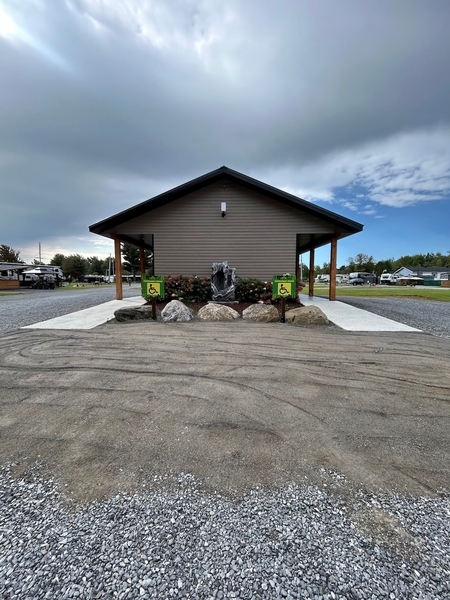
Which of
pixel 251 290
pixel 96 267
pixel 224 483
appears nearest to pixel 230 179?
pixel 251 290

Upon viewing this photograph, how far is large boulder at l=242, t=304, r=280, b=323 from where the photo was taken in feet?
24.7

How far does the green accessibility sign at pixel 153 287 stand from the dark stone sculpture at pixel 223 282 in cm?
254

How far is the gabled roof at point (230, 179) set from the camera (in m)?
9.66

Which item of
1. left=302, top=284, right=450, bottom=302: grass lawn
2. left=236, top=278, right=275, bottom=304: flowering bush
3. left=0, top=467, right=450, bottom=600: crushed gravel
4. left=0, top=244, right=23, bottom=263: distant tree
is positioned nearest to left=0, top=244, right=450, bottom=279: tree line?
left=0, top=244, right=23, bottom=263: distant tree

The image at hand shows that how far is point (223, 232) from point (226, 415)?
8.53 m

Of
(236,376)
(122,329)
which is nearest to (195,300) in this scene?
(122,329)

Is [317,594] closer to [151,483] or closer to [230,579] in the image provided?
[230,579]

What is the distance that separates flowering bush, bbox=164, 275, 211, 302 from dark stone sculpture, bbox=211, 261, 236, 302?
0.32m

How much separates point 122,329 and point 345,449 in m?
5.34

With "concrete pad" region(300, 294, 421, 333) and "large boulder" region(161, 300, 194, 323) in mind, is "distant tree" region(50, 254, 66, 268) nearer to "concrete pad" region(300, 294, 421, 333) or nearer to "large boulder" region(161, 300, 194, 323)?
"large boulder" region(161, 300, 194, 323)

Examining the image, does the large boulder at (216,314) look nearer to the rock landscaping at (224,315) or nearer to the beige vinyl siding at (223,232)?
the rock landscaping at (224,315)

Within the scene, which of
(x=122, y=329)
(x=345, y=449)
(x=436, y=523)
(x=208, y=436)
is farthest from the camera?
(x=122, y=329)

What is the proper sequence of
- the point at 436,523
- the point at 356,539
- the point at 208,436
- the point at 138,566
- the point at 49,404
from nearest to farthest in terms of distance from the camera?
the point at 138,566
the point at 356,539
the point at 436,523
the point at 208,436
the point at 49,404

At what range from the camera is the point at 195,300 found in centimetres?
970
